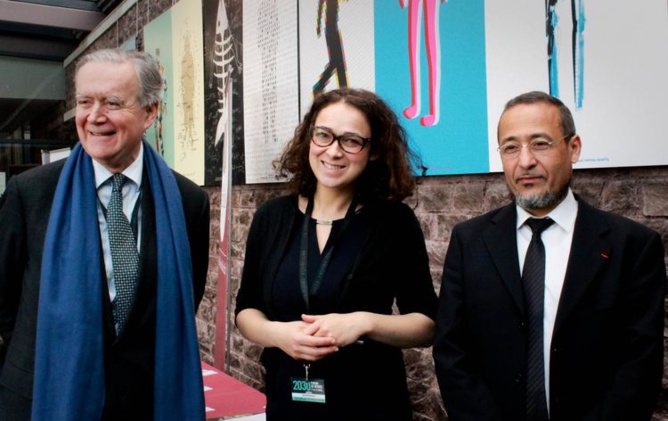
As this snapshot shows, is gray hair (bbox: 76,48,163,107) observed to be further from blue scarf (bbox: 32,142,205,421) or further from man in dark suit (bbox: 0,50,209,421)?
blue scarf (bbox: 32,142,205,421)

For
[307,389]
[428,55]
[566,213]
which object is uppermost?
[428,55]

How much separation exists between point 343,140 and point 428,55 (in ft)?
3.81

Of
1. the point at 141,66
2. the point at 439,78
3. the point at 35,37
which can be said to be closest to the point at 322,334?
the point at 141,66

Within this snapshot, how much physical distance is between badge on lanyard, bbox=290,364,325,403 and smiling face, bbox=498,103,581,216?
667 mm

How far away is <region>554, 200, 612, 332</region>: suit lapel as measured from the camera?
135 centimetres

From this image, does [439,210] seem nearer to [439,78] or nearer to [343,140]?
[439,78]

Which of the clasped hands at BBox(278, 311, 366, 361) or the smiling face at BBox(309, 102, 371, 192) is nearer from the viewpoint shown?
the clasped hands at BBox(278, 311, 366, 361)

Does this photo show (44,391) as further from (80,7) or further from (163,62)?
(80,7)

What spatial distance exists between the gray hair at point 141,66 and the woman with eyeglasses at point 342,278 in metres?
0.45

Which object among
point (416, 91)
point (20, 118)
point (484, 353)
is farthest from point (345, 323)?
point (20, 118)

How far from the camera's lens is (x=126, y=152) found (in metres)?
1.69

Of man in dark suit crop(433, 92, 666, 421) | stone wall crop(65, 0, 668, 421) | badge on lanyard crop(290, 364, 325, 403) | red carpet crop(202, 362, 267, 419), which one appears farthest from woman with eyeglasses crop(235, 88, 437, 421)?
red carpet crop(202, 362, 267, 419)

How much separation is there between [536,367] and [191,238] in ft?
3.66

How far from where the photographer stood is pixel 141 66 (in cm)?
169
